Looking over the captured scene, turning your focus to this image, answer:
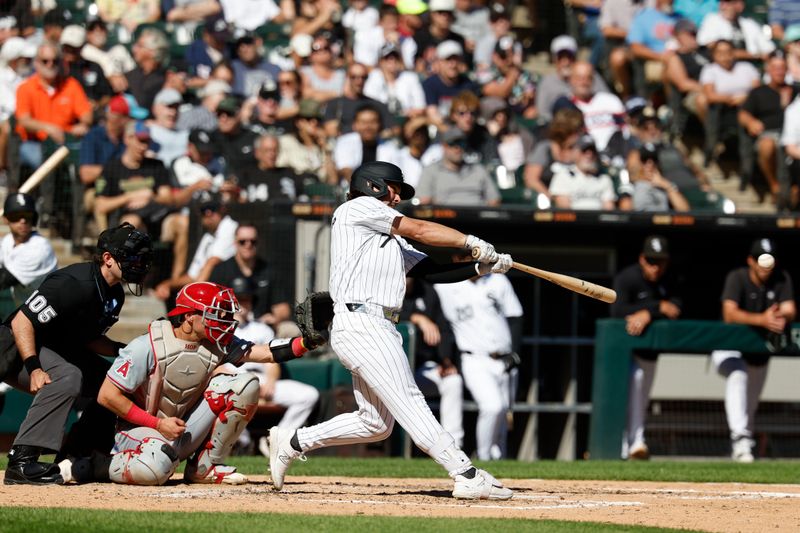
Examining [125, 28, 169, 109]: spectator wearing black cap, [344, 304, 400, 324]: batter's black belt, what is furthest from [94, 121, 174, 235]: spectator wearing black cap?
[344, 304, 400, 324]: batter's black belt

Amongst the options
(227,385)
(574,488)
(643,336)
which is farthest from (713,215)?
(227,385)

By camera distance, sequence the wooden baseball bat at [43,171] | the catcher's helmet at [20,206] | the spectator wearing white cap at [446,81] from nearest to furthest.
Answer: the catcher's helmet at [20,206]
the wooden baseball bat at [43,171]
the spectator wearing white cap at [446,81]

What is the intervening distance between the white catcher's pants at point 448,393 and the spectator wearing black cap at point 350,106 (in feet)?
8.70

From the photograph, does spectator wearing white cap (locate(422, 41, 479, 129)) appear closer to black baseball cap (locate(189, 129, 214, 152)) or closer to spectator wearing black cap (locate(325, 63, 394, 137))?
spectator wearing black cap (locate(325, 63, 394, 137))

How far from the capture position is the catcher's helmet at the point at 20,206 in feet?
29.5

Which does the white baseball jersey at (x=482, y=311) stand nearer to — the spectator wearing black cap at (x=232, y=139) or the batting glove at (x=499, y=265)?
the spectator wearing black cap at (x=232, y=139)

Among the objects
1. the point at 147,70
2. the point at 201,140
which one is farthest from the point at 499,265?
the point at 147,70

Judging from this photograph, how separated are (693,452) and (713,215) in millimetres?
1888

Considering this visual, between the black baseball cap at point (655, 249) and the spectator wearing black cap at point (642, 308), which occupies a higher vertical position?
the black baseball cap at point (655, 249)

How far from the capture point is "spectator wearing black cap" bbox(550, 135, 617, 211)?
1173cm

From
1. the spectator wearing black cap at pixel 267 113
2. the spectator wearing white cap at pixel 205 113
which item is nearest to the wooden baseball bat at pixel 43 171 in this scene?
the spectator wearing white cap at pixel 205 113

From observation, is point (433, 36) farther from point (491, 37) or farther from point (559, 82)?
point (559, 82)

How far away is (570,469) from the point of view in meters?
8.91

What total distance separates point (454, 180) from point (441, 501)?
17.3 feet
